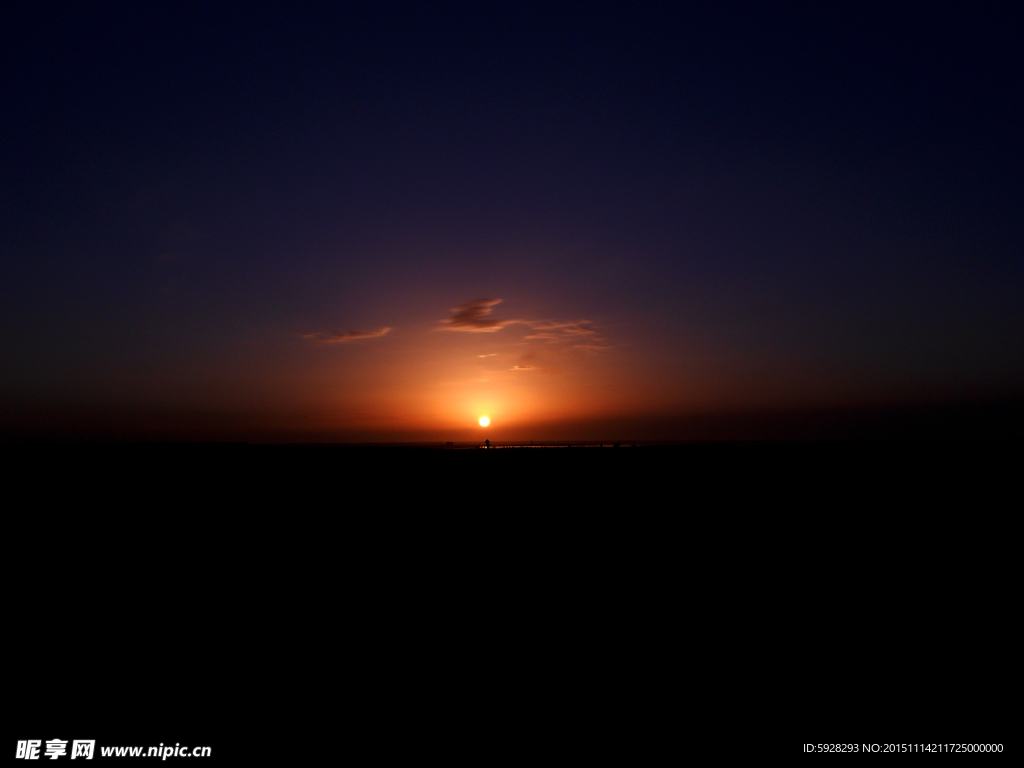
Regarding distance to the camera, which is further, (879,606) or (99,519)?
(99,519)

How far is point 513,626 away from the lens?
777cm

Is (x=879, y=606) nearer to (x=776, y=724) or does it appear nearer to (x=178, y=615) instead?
(x=776, y=724)

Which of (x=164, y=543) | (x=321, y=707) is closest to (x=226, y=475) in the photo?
(x=164, y=543)

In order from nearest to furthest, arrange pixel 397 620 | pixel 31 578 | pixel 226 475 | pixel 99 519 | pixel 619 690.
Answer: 1. pixel 619 690
2. pixel 397 620
3. pixel 31 578
4. pixel 99 519
5. pixel 226 475

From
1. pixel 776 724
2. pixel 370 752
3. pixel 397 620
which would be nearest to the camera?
pixel 370 752

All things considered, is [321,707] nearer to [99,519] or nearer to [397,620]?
[397,620]

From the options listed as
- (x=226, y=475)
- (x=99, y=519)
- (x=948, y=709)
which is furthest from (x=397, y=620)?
(x=226, y=475)

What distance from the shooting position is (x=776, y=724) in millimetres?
5457

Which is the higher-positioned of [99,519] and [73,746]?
[99,519]

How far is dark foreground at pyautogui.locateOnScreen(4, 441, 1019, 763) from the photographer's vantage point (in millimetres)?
5512

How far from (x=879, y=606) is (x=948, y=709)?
3170mm

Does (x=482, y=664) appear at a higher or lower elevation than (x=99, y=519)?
lower

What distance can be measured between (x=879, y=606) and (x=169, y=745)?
10595 millimetres

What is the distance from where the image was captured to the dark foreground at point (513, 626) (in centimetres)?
551
